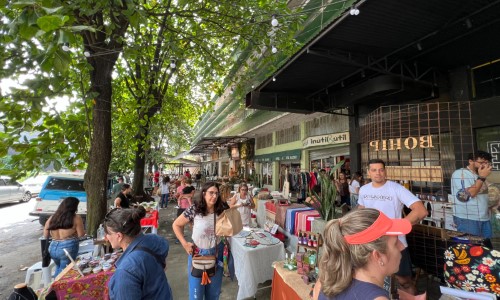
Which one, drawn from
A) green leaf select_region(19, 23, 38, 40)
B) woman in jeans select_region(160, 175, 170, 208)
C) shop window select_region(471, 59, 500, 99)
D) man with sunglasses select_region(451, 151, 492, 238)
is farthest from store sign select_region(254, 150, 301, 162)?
green leaf select_region(19, 23, 38, 40)

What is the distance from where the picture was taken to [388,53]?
5336 mm

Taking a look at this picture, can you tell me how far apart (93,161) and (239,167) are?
20337 mm

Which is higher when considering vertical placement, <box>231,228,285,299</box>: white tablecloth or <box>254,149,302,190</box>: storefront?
<box>254,149,302,190</box>: storefront

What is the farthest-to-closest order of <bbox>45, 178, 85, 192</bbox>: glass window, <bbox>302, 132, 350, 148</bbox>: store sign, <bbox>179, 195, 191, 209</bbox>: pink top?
<bbox>302, 132, 350, 148</bbox>: store sign
<bbox>45, 178, 85, 192</bbox>: glass window
<bbox>179, 195, 191, 209</bbox>: pink top

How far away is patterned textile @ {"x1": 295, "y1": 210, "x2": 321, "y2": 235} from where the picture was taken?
500cm

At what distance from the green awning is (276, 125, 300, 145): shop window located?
82 centimetres

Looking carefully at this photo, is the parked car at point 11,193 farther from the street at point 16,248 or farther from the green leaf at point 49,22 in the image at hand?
the green leaf at point 49,22

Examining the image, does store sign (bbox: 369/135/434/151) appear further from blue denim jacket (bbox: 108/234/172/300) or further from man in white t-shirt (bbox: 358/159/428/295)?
blue denim jacket (bbox: 108/234/172/300)

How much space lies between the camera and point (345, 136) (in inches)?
397

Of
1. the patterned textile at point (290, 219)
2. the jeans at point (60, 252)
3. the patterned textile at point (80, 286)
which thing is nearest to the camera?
the patterned textile at point (80, 286)

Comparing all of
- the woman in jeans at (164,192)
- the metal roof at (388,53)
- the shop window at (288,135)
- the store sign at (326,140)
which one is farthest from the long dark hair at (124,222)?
the shop window at (288,135)

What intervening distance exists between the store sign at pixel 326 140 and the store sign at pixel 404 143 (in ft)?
15.4

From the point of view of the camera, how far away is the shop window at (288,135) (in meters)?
14.8

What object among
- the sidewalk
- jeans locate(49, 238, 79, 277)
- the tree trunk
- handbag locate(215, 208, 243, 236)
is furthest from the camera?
the tree trunk
